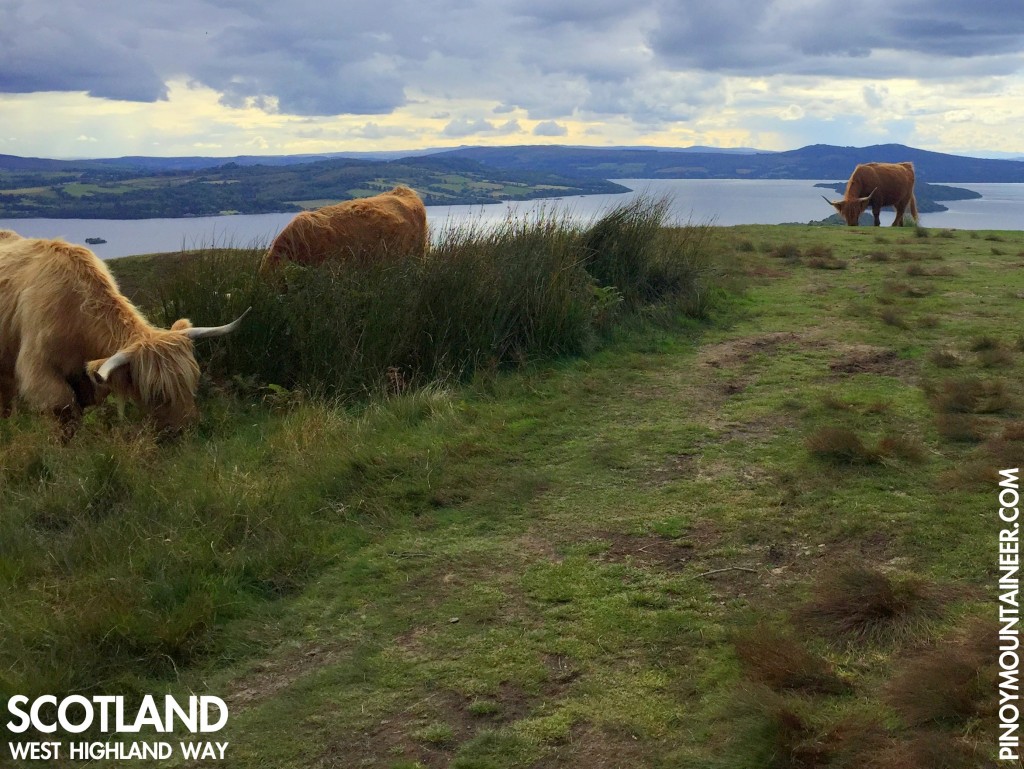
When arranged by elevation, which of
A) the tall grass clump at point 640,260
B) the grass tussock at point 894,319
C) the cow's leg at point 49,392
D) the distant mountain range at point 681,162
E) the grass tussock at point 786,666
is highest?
the distant mountain range at point 681,162

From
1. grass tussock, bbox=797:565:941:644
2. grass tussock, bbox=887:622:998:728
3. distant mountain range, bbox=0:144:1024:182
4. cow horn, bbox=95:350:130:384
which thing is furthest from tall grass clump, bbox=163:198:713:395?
distant mountain range, bbox=0:144:1024:182

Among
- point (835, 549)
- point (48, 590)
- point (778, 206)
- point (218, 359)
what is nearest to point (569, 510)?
point (835, 549)

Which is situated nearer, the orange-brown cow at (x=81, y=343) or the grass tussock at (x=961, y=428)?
the grass tussock at (x=961, y=428)

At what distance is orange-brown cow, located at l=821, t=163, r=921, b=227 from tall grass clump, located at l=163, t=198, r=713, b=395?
13.5 m

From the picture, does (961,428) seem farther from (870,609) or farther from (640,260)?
(640,260)

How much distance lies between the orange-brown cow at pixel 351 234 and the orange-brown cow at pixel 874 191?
42.6 ft

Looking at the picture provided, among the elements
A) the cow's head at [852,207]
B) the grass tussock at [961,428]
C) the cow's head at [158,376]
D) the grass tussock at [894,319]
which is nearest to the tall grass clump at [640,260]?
the grass tussock at [894,319]

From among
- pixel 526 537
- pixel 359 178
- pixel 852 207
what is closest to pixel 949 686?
pixel 526 537

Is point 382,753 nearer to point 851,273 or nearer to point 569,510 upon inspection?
point 569,510

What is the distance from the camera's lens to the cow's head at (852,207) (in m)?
19.7

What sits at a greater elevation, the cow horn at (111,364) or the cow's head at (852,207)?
the cow's head at (852,207)

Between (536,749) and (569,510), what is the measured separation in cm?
189

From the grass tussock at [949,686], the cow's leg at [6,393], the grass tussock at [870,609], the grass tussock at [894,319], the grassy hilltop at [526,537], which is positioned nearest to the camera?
the grass tussock at [949,686]

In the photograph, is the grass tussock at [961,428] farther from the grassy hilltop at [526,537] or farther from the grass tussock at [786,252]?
the grass tussock at [786,252]
